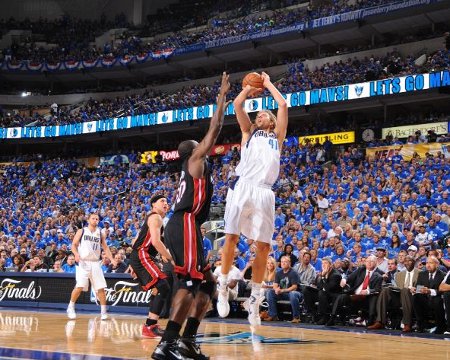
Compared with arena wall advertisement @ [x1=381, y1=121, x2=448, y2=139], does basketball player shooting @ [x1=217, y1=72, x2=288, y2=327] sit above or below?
below

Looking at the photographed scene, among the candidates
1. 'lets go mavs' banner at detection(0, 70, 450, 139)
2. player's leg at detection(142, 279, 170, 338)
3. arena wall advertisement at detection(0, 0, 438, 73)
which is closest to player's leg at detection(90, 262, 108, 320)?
player's leg at detection(142, 279, 170, 338)

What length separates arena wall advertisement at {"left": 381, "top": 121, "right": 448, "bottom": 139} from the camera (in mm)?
27344

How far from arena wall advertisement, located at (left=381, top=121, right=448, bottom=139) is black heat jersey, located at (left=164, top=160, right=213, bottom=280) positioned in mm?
22220

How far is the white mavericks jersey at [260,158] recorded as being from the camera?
7.44m

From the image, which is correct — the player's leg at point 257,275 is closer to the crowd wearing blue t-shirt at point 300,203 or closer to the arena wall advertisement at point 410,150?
the crowd wearing blue t-shirt at point 300,203

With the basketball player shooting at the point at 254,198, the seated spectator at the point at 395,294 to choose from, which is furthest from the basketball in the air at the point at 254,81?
the seated spectator at the point at 395,294

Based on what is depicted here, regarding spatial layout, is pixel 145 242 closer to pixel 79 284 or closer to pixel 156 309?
pixel 156 309

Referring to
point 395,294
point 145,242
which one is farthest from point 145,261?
point 395,294

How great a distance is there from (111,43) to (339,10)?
17.7 metres

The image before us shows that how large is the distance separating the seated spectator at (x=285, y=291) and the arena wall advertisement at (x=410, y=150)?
1130cm

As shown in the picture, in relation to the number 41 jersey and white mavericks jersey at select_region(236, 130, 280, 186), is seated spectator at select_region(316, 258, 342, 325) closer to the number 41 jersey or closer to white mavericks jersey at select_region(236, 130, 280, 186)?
white mavericks jersey at select_region(236, 130, 280, 186)

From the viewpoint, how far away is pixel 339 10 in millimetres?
32656

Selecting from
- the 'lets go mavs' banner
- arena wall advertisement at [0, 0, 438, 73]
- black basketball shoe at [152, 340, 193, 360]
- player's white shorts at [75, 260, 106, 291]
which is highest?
arena wall advertisement at [0, 0, 438, 73]

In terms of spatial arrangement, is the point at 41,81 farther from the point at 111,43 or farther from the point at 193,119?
the point at 193,119
